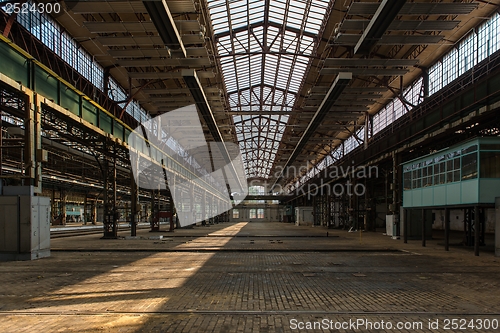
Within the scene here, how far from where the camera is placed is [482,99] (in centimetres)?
1483

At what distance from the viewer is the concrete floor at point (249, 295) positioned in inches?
251

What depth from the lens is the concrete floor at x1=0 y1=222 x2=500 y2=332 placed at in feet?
20.9

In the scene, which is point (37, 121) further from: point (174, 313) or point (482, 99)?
point (482, 99)

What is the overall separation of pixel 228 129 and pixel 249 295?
92.0 ft

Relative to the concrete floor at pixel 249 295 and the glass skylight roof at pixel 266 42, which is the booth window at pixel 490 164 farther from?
the glass skylight roof at pixel 266 42

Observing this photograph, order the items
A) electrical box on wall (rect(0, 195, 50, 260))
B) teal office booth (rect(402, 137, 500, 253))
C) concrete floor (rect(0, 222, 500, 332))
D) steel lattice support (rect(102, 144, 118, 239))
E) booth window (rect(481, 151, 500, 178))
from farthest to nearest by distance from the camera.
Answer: steel lattice support (rect(102, 144, 118, 239)) < teal office booth (rect(402, 137, 500, 253)) < booth window (rect(481, 151, 500, 178)) < electrical box on wall (rect(0, 195, 50, 260)) < concrete floor (rect(0, 222, 500, 332))

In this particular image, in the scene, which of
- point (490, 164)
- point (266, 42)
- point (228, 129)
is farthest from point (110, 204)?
point (490, 164)

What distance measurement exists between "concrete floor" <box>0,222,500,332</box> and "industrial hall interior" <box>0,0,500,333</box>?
59 mm

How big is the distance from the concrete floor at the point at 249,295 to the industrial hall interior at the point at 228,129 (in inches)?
2.3

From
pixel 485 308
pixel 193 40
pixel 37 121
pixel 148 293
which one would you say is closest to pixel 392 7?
pixel 193 40

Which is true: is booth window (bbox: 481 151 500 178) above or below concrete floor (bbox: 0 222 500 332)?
above

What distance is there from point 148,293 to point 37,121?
28.1 ft

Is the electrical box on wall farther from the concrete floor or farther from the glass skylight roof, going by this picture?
the glass skylight roof

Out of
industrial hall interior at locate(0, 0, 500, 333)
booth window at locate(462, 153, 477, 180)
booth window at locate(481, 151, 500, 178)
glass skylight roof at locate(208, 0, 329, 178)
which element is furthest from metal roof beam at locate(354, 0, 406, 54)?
booth window at locate(481, 151, 500, 178)
